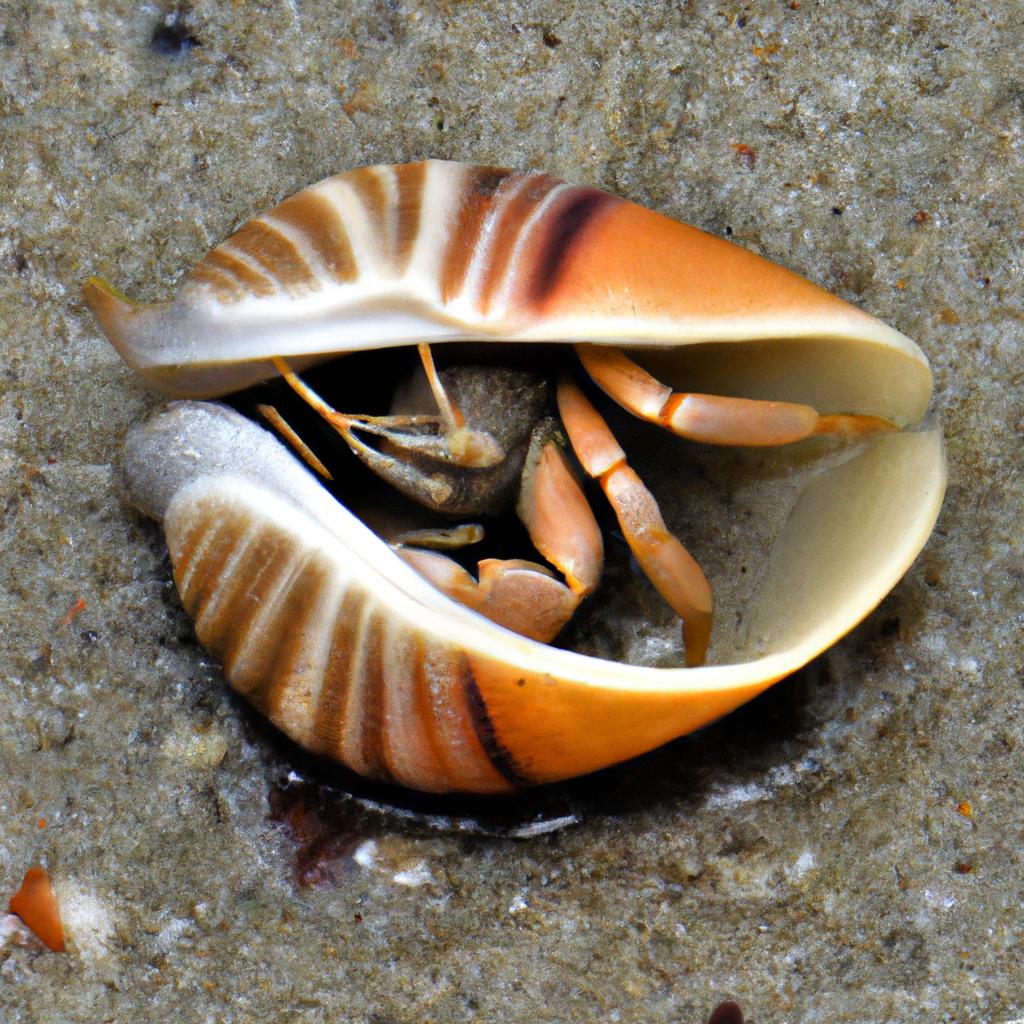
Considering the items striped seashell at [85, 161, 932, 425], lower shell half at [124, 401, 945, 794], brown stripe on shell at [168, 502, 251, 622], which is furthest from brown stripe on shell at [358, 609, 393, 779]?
striped seashell at [85, 161, 932, 425]

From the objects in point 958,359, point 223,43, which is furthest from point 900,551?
point 223,43

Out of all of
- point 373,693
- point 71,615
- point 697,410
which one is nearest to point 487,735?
point 373,693

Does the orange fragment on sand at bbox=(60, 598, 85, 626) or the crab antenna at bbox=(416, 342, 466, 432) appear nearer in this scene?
the crab antenna at bbox=(416, 342, 466, 432)

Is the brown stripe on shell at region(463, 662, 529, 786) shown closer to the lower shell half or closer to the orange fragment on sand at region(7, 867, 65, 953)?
the lower shell half

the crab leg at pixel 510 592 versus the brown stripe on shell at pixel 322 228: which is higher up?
the brown stripe on shell at pixel 322 228

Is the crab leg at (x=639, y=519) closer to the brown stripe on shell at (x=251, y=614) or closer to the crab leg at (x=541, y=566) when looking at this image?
the crab leg at (x=541, y=566)

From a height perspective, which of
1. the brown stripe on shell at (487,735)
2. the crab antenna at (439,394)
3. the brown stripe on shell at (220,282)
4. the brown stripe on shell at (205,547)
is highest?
the brown stripe on shell at (220,282)

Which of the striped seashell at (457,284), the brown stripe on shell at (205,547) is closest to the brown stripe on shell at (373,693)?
the brown stripe on shell at (205,547)
